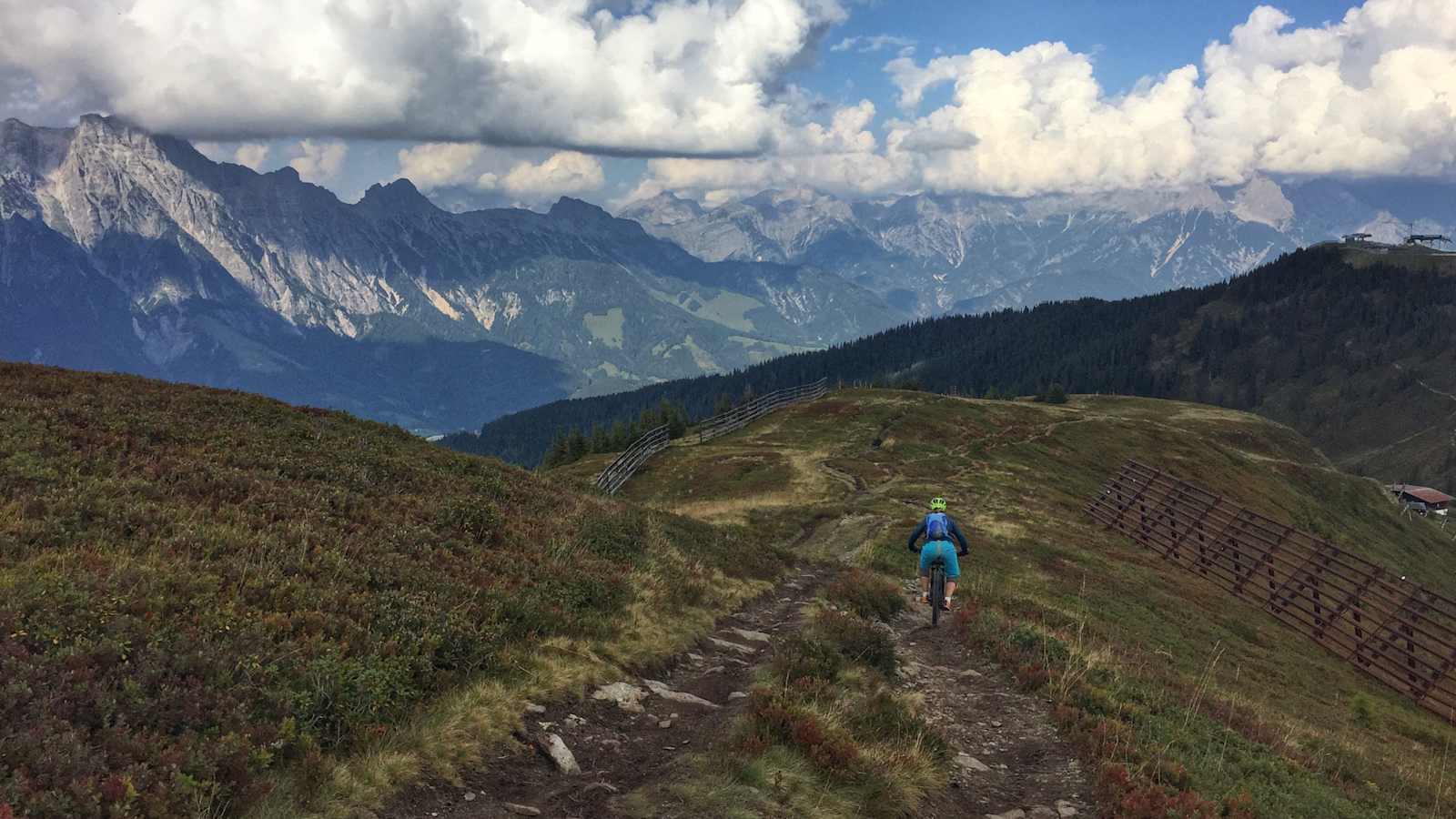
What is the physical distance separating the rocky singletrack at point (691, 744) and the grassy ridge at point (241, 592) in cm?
120

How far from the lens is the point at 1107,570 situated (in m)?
33.8

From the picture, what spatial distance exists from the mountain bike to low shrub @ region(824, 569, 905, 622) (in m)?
1.26

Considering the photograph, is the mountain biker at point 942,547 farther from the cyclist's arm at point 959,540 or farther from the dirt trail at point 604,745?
the dirt trail at point 604,745

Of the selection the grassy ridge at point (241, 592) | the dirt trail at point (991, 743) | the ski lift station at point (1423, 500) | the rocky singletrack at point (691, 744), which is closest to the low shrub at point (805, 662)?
the rocky singletrack at point (691, 744)

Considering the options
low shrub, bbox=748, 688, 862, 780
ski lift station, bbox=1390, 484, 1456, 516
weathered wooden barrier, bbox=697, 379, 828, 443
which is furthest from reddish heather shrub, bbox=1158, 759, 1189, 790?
ski lift station, bbox=1390, 484, 1456, 516

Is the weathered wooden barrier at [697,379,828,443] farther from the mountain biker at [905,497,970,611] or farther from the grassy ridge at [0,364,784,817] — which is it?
the grassy ridge at [0,364,784,817]

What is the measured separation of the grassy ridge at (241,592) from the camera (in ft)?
23.3

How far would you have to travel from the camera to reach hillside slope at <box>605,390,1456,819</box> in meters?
12.5

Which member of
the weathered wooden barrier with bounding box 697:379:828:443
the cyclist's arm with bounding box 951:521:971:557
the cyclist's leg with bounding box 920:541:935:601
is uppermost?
the weathered wooden barrier with bounding box 697:379:828:443

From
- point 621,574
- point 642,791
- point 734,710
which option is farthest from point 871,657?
point 642,791

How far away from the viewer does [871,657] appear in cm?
1434

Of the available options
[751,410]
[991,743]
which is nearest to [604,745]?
[991,743]

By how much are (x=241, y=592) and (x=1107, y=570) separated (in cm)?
3341

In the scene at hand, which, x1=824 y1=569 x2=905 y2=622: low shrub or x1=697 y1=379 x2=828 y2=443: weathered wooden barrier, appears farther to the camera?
x1=697 y1=379 x2=828 y2=443: weathered wooden barrier
